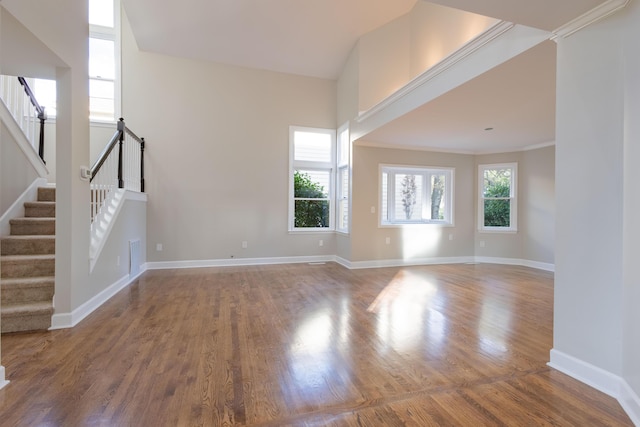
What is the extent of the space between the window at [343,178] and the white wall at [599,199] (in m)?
3.84

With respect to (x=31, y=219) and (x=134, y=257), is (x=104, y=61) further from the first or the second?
(x=134, y=257)

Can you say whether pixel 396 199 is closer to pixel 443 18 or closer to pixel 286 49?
pixel 443 18

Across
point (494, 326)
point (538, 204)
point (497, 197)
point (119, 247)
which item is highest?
point (497, 197)

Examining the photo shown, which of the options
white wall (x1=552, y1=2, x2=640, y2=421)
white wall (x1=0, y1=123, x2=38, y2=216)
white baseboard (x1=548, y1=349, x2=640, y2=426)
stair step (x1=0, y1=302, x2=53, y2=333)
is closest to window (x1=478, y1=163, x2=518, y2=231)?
white wall (x1=552, y1=2, x2=640, y2=421)

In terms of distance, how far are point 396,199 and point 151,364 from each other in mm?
5012

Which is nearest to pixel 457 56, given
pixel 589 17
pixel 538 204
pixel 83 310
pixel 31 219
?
pixel 589 17

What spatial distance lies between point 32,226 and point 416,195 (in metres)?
6.10

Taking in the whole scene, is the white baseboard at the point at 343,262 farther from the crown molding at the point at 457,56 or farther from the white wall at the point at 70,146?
the crown molding at the point at 457,56

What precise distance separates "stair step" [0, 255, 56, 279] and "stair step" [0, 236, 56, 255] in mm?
213

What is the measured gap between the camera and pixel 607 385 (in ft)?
5.80

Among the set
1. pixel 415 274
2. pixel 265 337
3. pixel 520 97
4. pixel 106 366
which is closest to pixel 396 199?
pixel 415 274

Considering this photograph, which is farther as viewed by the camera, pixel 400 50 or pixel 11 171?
pixel 400 50

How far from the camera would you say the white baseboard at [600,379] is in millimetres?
1569

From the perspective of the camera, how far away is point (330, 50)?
5.65 metres
